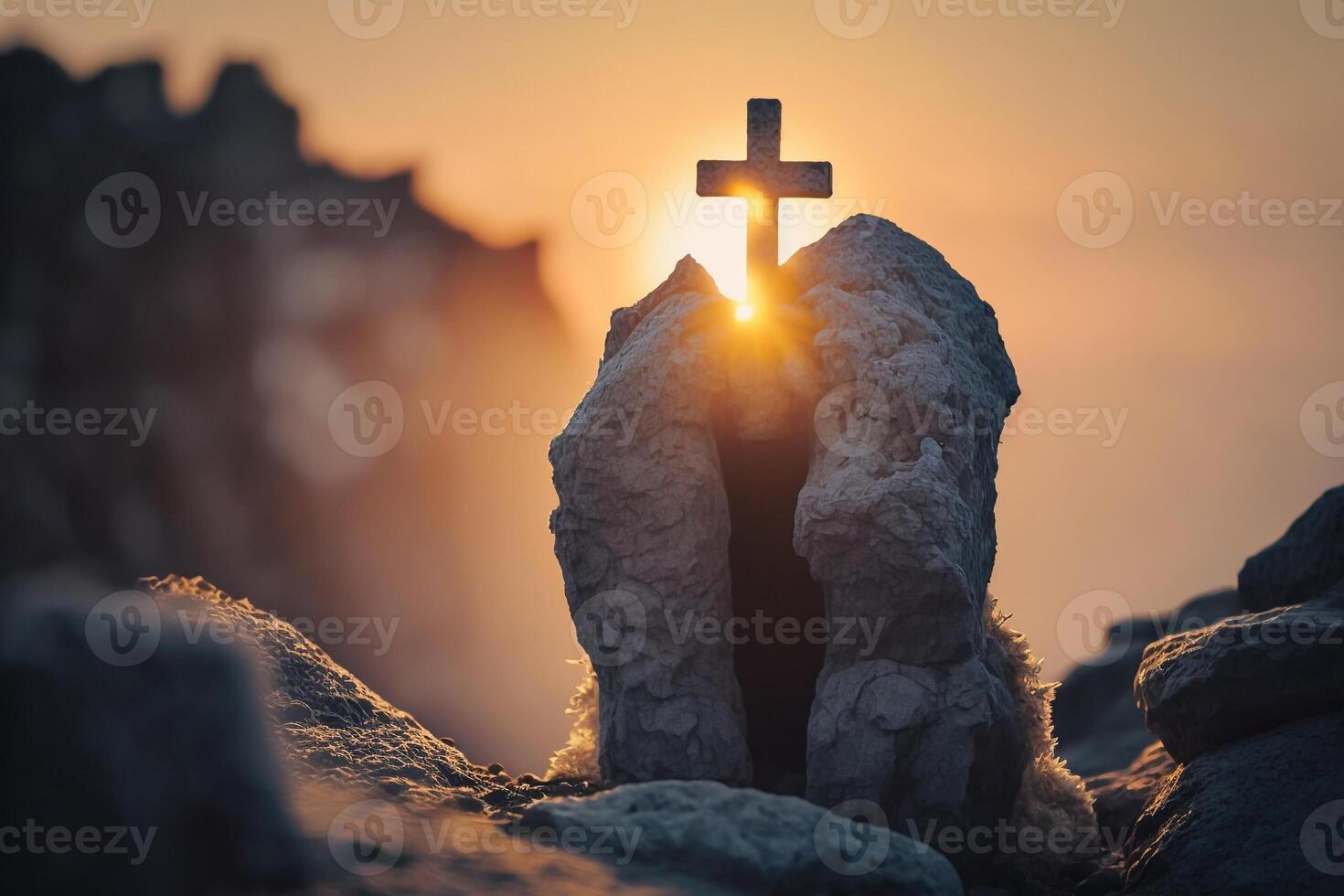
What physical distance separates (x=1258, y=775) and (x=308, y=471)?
2055cm

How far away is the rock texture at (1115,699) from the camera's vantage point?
19.8 m

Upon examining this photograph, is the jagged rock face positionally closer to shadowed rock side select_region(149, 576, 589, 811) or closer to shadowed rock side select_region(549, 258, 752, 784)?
shadowed rock side select_region(549, 258, 752, 784)

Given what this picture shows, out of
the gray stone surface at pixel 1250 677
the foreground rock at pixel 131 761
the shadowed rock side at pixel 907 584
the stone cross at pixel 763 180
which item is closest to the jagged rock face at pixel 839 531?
the shadowed rock side at pixel 907 584

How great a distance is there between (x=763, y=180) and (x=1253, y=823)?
249 inches

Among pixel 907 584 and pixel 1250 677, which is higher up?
pixel 907 584

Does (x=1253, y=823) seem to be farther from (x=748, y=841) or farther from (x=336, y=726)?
(x=336, y=726)

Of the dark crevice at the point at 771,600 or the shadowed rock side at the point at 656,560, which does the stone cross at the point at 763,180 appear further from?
the dark crevice at the point at 771,600

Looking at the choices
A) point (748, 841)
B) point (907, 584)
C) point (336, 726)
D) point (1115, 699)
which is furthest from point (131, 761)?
point (1115, 699)

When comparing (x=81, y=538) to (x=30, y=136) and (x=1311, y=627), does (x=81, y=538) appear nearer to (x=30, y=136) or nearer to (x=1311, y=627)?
(x=30, y=136)

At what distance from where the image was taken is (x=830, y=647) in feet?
31.8

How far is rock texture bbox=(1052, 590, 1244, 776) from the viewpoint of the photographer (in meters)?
19.8

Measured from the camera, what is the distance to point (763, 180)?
11.7 meters

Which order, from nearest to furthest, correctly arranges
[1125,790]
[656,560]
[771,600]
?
[656,560] < [771,600] < [1125,790]

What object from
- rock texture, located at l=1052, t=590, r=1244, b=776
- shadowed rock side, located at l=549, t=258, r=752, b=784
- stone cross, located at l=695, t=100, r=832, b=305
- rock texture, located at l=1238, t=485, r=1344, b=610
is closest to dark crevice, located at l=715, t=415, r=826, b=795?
shadowed rock side, located at l=549, t=258, r=752, b=784
